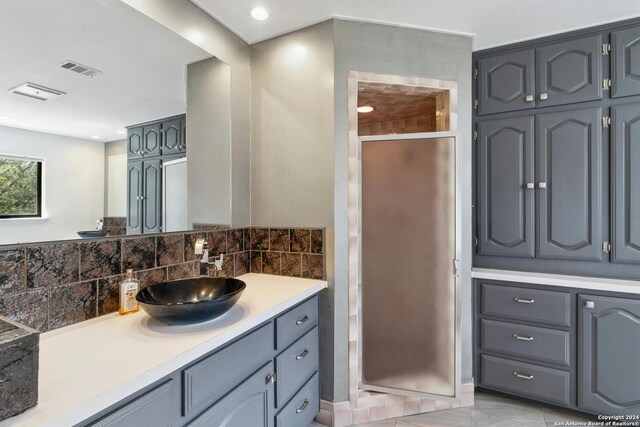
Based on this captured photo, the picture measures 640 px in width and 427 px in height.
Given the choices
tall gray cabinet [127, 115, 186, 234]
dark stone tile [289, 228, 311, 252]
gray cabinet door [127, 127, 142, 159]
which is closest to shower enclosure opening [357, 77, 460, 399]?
dark stone tile [289, 228, 311, 252]

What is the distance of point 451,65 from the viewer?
2.01 m

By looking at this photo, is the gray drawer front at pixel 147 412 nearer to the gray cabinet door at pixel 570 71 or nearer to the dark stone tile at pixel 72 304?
the dark stone tile at pixel 72 304

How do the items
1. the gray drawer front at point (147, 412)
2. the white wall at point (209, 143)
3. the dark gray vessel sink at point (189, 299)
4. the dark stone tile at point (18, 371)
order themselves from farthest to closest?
the white wall at point (209, 143)
the dark gray vessel sink at point (189, 299)
the gray drawer front at point (147, 412)
the dark stone tile at point (18, 371)

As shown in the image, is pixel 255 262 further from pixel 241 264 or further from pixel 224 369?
pixel 224 369

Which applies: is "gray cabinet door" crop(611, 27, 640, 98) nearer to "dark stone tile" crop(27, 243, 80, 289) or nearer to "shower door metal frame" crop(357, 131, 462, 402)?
"shower door metal frame" crop(357, 131, 462, 402)

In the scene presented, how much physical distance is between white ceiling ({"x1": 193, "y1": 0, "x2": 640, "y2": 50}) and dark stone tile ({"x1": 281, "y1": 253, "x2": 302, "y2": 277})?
146 cm

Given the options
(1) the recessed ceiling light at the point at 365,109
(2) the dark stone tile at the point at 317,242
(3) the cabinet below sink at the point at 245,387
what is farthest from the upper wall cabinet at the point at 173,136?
(1) the recessed ceiling light at the point at 365,109

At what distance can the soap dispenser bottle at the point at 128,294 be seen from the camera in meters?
1.33

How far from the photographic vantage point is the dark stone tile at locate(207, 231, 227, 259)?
5.98 feet

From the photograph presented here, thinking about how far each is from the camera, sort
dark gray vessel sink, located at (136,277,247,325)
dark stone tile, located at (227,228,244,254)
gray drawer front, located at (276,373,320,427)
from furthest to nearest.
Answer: dark stone tile, located at (227,228,244,254) → gray drawer front, located at (276,373,320,427) → dark gray vessel sink, located at (136,277,247,325)

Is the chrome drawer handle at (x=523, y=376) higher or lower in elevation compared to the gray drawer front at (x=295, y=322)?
lower

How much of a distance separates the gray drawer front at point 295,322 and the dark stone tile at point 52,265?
34.2 inches

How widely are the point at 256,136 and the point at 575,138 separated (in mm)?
2073

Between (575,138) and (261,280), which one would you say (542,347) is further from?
(261,280)
